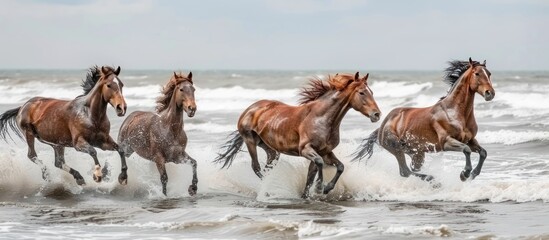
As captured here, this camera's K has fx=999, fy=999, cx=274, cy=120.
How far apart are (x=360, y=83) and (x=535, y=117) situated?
16148mm

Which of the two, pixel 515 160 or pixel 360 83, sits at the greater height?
pixel 360 83

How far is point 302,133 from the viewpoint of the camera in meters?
10.6

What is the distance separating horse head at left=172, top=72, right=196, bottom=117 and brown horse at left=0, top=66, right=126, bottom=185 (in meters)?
0.64

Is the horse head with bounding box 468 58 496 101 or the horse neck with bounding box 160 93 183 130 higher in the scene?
the horse head with bounding box 468 58 496 101

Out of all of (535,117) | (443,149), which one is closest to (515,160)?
(443,149)

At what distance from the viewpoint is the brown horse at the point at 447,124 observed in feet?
36.0

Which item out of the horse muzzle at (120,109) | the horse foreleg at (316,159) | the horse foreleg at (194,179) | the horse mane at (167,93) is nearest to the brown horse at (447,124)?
the horse foreleg at (316,159)

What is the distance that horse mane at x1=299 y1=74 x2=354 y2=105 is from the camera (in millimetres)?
10617

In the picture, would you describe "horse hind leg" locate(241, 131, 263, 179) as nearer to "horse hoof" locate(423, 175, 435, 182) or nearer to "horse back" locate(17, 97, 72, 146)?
"horse hoof" locate(423, 175, 435, 182)

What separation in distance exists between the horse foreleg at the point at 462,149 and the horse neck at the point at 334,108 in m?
1.26

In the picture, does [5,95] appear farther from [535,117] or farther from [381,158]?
[381,158]

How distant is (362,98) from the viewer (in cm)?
1029

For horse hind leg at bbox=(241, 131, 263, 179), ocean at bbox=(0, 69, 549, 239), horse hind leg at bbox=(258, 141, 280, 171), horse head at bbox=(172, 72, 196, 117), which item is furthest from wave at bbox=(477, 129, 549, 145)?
horse head at bbox=(172, 72, 196, 117)

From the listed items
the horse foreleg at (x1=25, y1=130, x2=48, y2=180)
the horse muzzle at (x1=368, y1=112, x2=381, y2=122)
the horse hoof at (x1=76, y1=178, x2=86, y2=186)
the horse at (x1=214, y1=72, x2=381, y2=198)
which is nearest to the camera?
the horse muzzle at (x1=368, y1=112, x2=381, y2=122)
